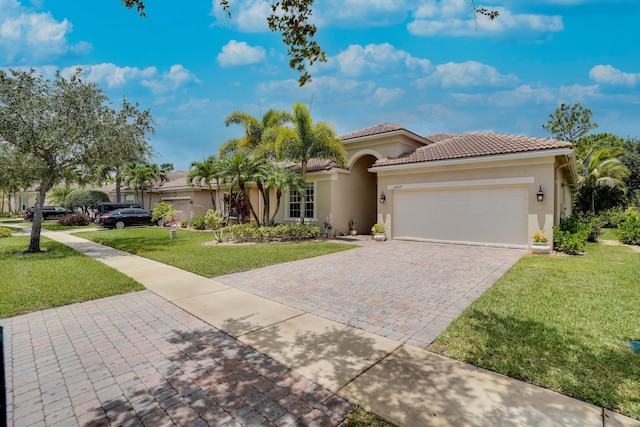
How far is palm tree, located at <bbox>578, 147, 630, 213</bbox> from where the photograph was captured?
2395 cm

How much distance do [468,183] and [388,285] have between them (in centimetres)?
805

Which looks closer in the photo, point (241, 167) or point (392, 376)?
point (392, 376)

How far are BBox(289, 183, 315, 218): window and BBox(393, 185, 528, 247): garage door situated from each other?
494cm

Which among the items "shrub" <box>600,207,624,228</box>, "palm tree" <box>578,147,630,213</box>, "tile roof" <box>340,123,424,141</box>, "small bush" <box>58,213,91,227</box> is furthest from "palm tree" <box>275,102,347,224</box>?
"palm tree" <box>578,147,630,213</box>

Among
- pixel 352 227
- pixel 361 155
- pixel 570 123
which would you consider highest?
pixel 570 123

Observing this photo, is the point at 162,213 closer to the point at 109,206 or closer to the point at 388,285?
the point at 109,206

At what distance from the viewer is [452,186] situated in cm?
1352

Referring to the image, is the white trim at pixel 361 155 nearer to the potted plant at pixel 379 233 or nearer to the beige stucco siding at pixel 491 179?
the beige stucco siding at pixel 491 179

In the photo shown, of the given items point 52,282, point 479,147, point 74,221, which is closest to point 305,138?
point 479,147

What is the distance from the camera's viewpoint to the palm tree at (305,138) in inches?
607

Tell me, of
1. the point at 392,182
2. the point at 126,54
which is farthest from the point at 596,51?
the point at 126,54

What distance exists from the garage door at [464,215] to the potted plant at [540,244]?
26.2 inches

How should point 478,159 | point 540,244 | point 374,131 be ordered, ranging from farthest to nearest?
point 374,131, point 478,159, point 540,244

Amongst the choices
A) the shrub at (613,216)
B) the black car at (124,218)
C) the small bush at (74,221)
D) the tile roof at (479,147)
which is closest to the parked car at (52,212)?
the small bush at (74,221)
